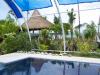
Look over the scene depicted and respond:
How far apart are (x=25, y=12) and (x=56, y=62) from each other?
19.3ft

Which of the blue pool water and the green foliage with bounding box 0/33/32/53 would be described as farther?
the green foliage with bounding box 0/33/32/53

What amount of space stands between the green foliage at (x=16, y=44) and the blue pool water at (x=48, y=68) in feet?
9.42

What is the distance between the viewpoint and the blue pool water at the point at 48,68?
11.2m

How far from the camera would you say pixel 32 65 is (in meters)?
13.2

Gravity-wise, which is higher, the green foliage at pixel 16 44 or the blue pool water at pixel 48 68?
the green foliage at pixel 16 44

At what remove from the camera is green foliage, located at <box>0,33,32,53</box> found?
1672 centimetres

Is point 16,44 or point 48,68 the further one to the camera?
point 16,44

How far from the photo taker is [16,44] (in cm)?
1686

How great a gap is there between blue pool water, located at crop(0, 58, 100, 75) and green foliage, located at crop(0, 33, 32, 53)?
2871 mm

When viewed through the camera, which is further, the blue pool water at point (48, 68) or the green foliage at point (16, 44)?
the green foliage at point (16, 44)

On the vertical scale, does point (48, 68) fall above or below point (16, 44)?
below

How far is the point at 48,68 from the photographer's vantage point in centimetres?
1231

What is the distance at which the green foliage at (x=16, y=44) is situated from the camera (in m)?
16.7

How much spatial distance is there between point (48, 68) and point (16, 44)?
206 inches
